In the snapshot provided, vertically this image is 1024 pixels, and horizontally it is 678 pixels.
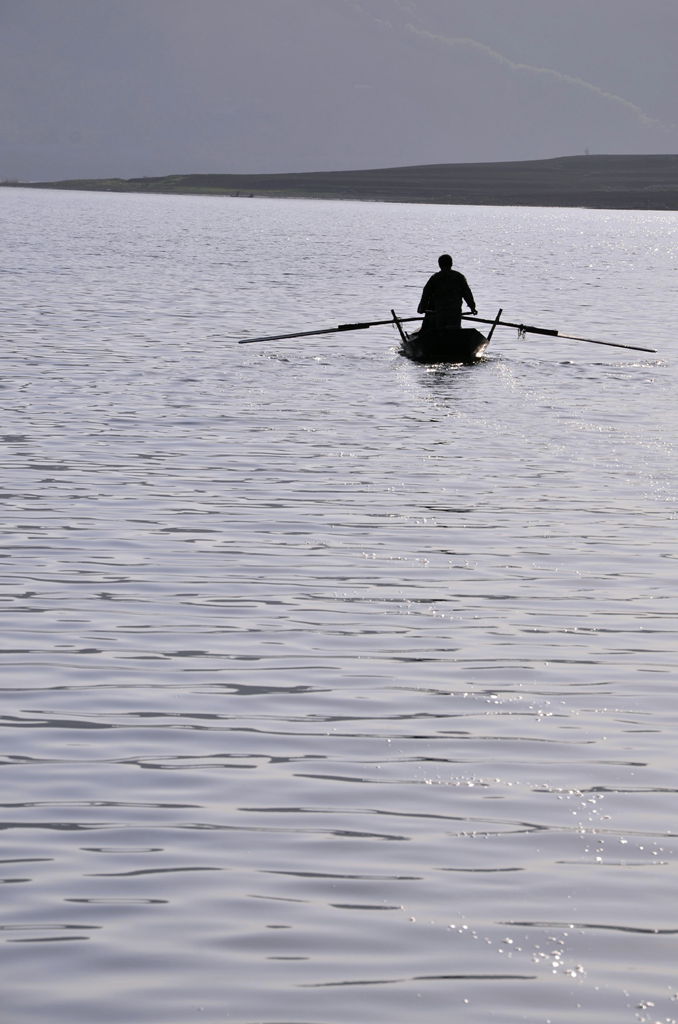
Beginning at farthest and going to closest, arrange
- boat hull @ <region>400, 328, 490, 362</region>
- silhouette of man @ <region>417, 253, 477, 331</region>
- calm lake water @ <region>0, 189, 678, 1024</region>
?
boat hull @ <region>400, 328, 490, 362</region> → silhouette of man @ <region>417, 253, 477, 331</region> → calm lake water @ <region>0, 189, 678, 1024</region>

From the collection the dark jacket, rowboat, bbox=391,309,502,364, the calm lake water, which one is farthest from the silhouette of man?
the calm lake water

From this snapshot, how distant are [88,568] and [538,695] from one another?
4.45m

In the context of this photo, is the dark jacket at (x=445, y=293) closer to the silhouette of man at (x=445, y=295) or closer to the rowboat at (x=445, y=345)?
the silhouette of man at (x=445, y=295)

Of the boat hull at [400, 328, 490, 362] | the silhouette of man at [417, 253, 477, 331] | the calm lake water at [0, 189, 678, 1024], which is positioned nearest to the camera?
the calm lake water at [0, 189, 678, 1024]

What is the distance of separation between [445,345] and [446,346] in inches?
2.7

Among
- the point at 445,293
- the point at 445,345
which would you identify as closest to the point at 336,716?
the point at 445,293

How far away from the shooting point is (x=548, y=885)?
6.93m

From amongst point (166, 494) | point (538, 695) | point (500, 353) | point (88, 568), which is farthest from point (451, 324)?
point (538, 695)

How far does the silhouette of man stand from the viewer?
29.5 m

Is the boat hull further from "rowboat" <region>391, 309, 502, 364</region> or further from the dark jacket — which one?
the dark jacket

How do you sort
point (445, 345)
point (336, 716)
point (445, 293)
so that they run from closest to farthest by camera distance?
point (336, 716) → point (445, 293) → point (445, 345)

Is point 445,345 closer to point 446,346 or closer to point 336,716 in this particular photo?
point 446,346

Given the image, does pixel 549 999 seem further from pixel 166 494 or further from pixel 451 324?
pixel 451 324

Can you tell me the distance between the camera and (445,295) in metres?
29.6
